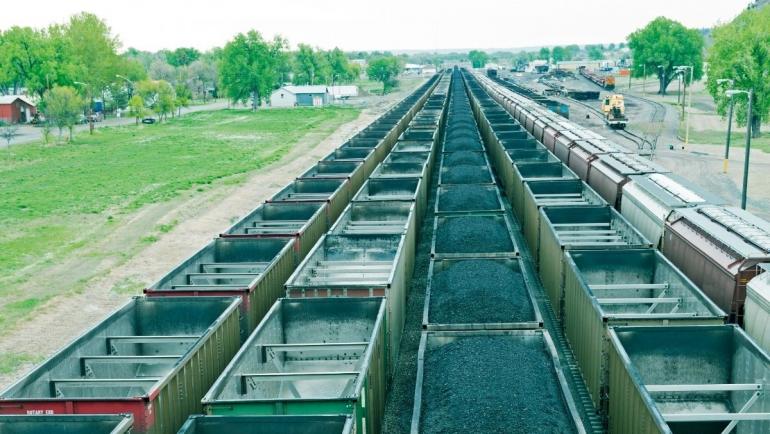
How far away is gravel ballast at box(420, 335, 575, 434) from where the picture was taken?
1096cm

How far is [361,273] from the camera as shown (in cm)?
1902

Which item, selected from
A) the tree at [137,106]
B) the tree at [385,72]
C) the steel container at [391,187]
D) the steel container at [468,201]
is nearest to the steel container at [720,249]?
the steel container at [468,201]

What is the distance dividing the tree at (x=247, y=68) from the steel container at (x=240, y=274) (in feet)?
374

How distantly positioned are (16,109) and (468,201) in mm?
102006

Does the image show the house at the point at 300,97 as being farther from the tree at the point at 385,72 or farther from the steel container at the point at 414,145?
the steel container at the point at 414,145

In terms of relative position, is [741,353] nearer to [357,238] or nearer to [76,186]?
[357,238]

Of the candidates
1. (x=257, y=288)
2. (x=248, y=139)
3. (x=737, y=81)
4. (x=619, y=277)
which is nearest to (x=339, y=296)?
(x=257, y=288)

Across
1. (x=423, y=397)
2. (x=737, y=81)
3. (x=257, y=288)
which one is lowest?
(x=423, y=397)

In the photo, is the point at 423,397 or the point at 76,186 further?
the point at 76,186

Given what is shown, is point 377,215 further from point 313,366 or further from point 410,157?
point 410,157

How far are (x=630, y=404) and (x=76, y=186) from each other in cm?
4610

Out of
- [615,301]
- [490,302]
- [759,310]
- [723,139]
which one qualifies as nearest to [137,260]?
[490,302]

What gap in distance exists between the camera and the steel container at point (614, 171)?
25562 millimetres

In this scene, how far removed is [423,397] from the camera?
12344 mm
